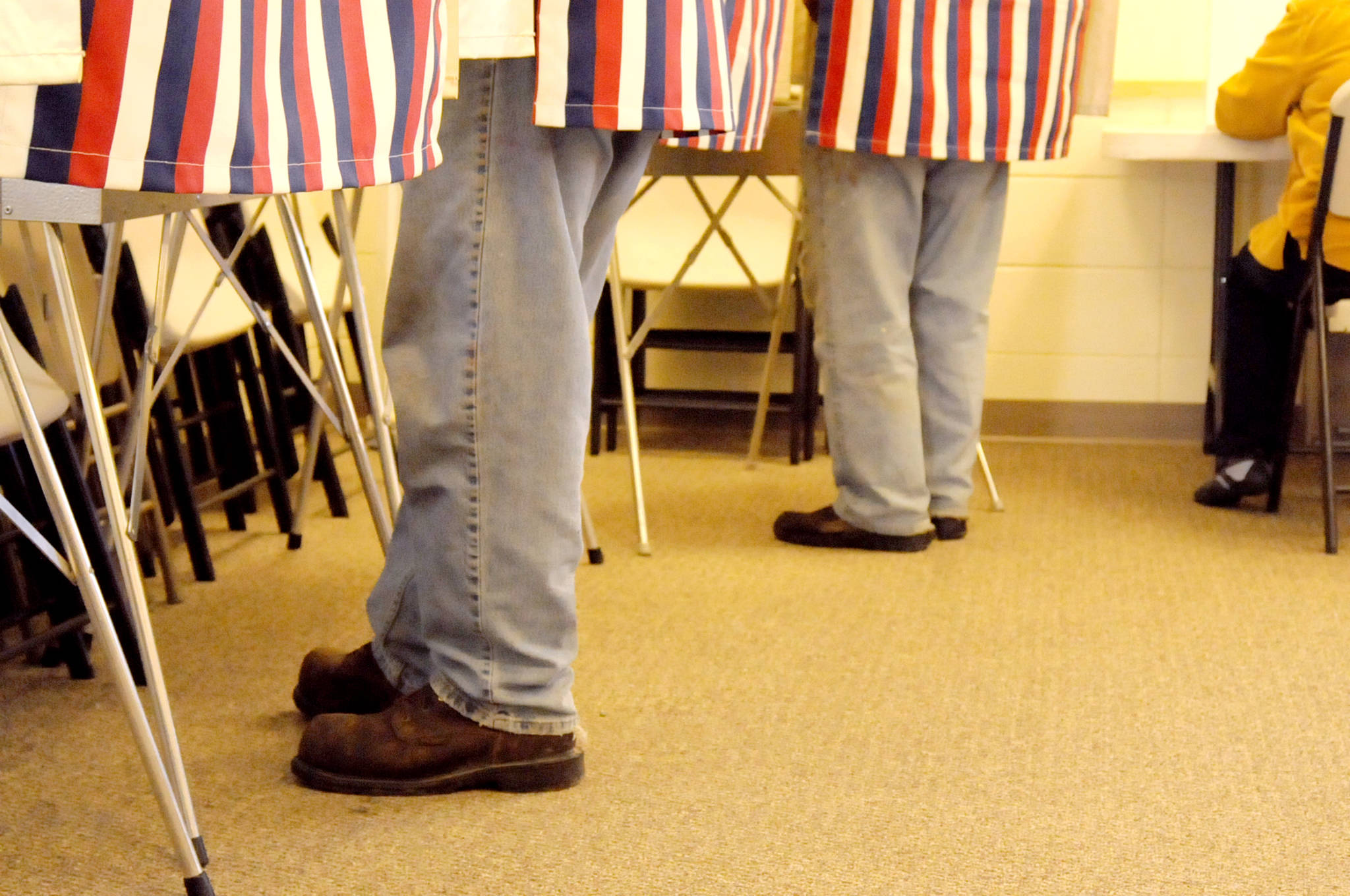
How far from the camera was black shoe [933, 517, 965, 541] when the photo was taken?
7.99ft

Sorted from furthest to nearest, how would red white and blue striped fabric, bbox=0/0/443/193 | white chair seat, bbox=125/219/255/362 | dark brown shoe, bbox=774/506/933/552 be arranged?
dark brown shoe, bbox=774/506/933/552
white chair seat, bbox=125/219/255/362
red white and blue striped fabric, bbox=0/0/443/193

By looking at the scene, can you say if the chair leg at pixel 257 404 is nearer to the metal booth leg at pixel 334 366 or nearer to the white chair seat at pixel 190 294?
the white chair seat at pixel 190 294

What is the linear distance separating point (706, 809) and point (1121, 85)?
8.08ft

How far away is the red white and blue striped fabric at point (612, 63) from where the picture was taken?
3.82 feet

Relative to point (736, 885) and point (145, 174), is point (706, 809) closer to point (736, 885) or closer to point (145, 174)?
point (736, 885)

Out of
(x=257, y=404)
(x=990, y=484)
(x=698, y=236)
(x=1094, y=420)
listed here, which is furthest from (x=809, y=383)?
(x=257, y=404)

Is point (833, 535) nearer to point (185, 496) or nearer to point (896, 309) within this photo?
point (896, 309)

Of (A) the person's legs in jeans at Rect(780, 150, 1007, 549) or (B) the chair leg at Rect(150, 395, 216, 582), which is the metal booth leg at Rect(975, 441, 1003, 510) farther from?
(B) the chair leg at Rect(150, 395, 216, 582)

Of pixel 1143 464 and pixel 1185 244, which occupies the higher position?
pixel 1185 244

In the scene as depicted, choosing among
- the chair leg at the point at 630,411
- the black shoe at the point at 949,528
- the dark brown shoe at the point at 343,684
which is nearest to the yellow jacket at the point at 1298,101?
the black shoe at the point at 949,528

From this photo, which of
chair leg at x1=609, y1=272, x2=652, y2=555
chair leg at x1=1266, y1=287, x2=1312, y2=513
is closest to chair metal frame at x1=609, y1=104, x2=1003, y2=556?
chair leg at x1=609, y1=272, x2=652, y2=555

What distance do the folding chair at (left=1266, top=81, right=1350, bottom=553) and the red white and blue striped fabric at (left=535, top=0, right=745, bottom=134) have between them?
4.71 feet

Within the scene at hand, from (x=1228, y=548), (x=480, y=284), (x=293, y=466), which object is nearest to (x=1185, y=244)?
(x=1228, y=548)

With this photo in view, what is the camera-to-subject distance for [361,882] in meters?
1.21
